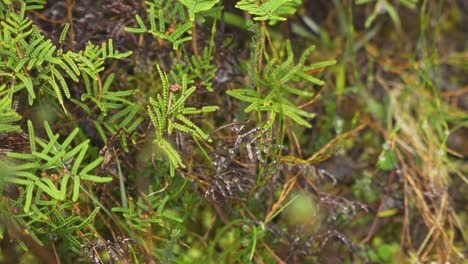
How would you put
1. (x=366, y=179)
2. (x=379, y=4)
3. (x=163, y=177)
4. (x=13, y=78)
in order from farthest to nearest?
(x=379, y=4), (x=366, y=179), (x=163, y=177), (x=13, y=78)

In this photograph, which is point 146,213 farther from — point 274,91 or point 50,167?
point 274,91

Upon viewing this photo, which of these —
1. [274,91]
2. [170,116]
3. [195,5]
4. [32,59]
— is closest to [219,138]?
[274,91]

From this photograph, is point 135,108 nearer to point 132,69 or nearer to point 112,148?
point 112,148

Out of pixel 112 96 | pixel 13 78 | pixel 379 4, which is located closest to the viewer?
pixel 13 78

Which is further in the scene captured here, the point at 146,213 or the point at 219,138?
the point at 219,138

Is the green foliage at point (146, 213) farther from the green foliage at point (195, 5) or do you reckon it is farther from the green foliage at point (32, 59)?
the green foliage at point (195, 5)

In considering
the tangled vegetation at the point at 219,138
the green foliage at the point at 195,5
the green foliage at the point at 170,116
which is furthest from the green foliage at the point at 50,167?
the green foliage at the point at 195,5

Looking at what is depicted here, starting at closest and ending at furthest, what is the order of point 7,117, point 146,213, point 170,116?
1. point 7,117
2. point 170,116
3. point 146,213

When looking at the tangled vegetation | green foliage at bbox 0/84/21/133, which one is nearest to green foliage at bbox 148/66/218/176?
A: the tangled vegetation

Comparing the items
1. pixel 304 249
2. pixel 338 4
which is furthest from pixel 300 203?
pixel 338 4
